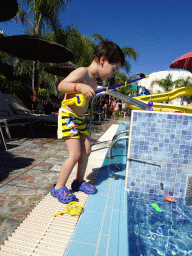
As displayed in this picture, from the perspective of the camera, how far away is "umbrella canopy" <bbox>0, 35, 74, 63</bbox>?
5426mm

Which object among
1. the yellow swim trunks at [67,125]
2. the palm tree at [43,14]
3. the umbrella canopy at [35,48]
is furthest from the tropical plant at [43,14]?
the yellow swim trunks at [67,125]

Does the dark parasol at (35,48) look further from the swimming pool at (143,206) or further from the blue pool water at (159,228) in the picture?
the blue pool water at (159,228)

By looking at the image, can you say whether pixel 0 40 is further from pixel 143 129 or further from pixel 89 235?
pixel 89 235

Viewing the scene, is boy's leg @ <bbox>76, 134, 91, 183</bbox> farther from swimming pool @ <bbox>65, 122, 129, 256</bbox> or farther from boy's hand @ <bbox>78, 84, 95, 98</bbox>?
boy's hand @ <bbox>78, 84, 95, 98</bbox>

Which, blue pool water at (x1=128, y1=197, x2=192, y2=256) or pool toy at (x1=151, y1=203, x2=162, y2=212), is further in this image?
pool toy at (x1=151, y1=203, x2=162, y2=212)

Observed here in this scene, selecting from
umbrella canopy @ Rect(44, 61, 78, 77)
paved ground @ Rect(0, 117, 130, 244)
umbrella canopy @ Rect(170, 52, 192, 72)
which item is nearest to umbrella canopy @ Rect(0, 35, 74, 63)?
umbrella canopy @ Rect(44, 61, 78, 77)

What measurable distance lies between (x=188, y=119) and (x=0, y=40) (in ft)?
20.3

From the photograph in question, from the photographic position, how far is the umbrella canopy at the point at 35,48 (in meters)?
5.43

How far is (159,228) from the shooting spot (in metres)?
1.59

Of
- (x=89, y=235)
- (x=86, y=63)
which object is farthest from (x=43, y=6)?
(x=89, y=235)

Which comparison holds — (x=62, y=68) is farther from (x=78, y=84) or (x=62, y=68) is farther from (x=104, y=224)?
(x=104, y=224)

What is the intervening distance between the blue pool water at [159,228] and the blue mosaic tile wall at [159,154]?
16 cm

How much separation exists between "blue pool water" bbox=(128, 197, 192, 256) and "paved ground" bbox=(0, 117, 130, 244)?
948 millimetres

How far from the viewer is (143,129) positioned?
2.02 m
